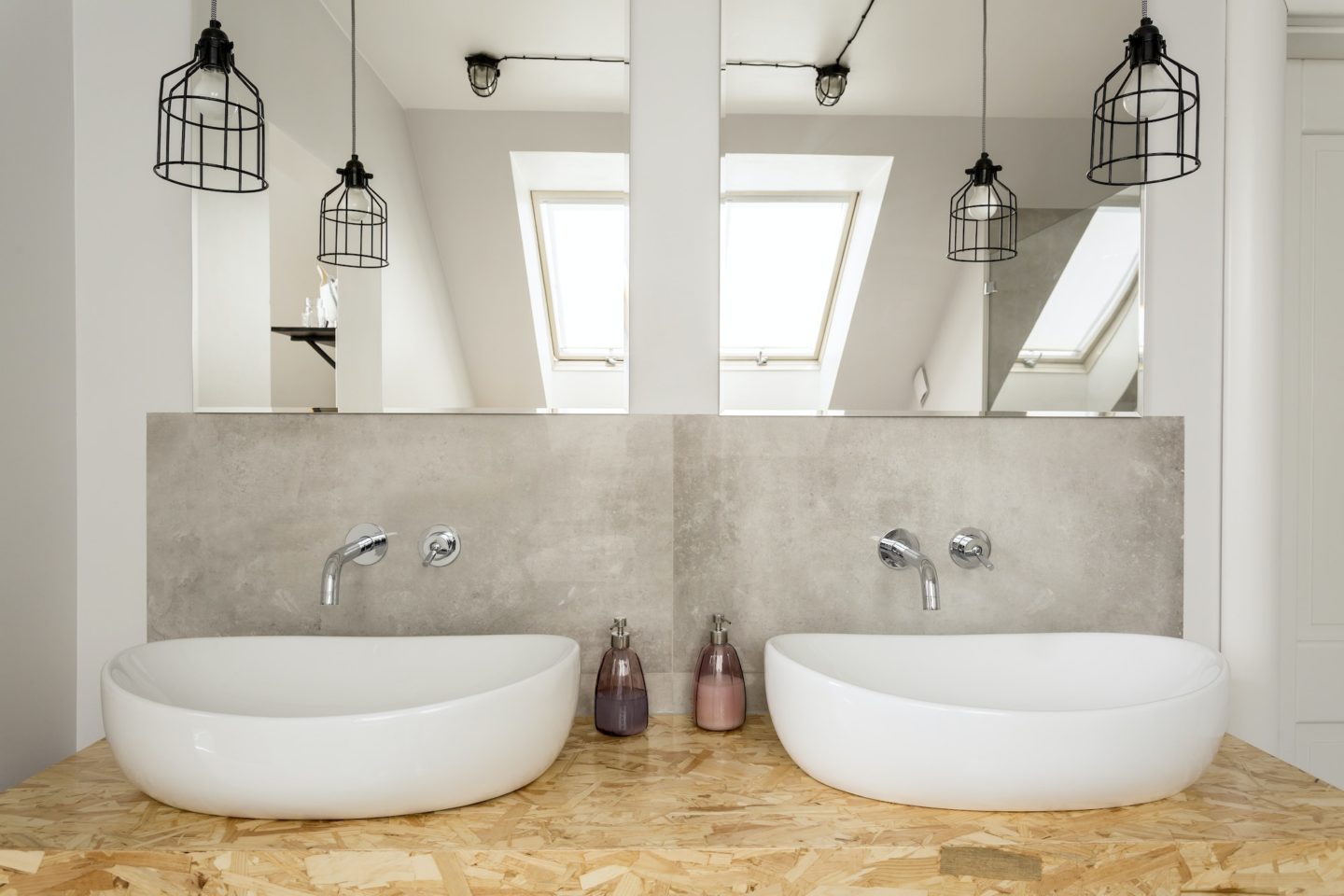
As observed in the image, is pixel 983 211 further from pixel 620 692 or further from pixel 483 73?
pixel 620 692

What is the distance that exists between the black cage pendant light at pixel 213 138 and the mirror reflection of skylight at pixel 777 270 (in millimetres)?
867

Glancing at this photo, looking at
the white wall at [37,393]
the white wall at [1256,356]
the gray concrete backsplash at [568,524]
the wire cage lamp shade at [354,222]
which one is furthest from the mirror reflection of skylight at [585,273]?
the white wall at [1256,356]

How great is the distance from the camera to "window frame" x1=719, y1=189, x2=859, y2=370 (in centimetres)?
138

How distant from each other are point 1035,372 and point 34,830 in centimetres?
167

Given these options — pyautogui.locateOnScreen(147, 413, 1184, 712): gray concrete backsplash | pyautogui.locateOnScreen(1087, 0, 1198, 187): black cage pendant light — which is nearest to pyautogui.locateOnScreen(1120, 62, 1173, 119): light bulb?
pyautogui.locateOnScreen(1087, 0, 1198, 187): black cage pendant light

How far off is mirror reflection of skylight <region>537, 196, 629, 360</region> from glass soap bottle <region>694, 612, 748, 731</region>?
0.55 meters

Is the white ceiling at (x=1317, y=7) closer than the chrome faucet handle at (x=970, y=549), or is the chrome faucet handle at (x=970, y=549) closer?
the chrome faucet handle at (x=970, y=549)

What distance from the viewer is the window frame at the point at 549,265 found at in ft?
4.49

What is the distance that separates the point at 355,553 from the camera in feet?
4.22

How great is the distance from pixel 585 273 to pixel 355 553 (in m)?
0.64

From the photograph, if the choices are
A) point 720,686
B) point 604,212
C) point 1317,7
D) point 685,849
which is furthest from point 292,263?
point 1317,7

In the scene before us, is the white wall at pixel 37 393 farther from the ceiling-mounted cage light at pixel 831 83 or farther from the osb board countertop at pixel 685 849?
the ceiling-mounted cage light at pixel 831 83

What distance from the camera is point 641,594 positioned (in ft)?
4.46

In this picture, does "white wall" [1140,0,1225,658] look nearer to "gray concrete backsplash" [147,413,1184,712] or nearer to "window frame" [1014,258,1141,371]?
"window frame" [1014,258,1141,371]
